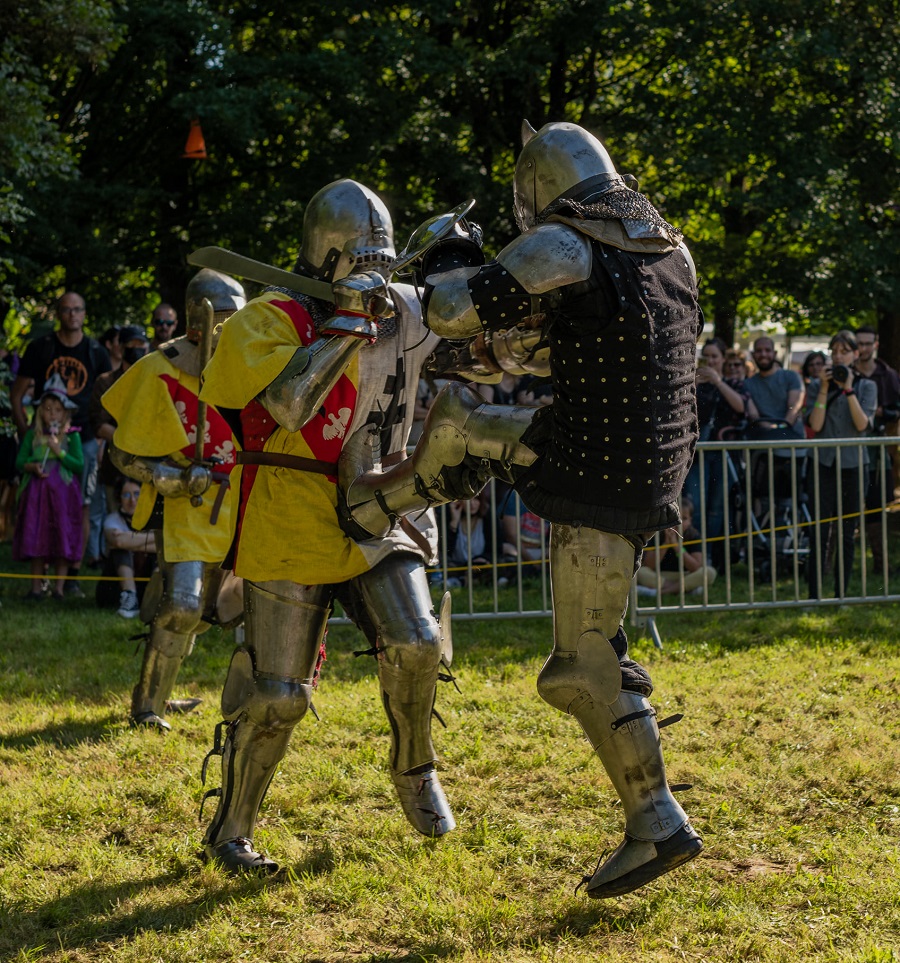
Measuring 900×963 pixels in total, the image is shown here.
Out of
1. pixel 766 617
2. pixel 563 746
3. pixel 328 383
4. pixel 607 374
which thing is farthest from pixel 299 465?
pixel 766 617

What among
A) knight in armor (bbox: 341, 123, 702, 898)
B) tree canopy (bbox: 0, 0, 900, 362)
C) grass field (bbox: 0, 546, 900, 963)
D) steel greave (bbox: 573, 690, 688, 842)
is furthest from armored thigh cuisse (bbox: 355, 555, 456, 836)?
tree canopy (bbox: 0, 0, 900, 362)

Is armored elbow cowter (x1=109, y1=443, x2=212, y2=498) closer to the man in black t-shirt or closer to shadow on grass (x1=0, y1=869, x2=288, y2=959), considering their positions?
shadow on grass (x1=0, y1=869, x2=288, y2=959)

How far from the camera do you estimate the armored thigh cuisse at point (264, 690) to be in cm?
361

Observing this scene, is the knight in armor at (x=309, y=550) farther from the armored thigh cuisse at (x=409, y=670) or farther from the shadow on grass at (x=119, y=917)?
the shadow on grass at (x=119, y=917)

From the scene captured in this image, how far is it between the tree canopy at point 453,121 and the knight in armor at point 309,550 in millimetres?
7849

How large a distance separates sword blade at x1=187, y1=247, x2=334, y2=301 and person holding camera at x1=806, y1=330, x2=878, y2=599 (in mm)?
4659

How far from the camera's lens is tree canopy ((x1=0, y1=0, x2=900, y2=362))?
453 inches

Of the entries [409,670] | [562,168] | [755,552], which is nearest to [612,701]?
[409,670]

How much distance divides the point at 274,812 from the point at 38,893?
0.88 m

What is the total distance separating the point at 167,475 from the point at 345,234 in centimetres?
191

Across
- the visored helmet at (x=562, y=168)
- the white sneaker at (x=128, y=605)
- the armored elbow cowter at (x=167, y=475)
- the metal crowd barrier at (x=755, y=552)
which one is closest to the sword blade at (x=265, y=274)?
the visored helmet at (x=562, y=168)

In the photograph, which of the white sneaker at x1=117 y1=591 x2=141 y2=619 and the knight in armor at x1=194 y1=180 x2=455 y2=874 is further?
the white sneaker at x1=117 y1=591 x2=141 y2=619

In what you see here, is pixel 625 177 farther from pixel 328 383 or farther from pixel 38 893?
pixel 38 893

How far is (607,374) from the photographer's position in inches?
123
